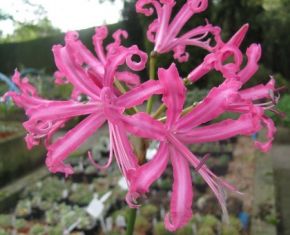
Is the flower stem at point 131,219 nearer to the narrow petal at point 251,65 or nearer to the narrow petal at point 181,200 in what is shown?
the narrow petal at point 181,200

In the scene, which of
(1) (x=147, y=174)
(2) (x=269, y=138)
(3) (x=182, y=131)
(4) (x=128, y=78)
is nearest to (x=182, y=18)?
(4) (x=128, y=78)

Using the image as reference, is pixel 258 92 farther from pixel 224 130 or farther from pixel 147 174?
pixel 147 174

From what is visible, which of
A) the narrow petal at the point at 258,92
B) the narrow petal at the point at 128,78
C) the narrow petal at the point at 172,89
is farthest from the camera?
the narrow petal at the point at 128,78

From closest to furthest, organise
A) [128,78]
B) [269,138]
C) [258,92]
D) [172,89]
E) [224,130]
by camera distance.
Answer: [172,89], [224,130], [258,92], [269,138], [128,78]

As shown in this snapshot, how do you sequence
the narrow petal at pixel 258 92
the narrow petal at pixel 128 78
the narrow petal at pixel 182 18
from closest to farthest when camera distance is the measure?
the narrow petal at pixel 258 92 < the narrow petal at pixel 182 18 < the narrow petal at pixel 128 78

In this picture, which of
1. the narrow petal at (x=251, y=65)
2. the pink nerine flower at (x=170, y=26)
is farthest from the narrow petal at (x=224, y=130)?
the pink nerine flower at (x=170, y=26)

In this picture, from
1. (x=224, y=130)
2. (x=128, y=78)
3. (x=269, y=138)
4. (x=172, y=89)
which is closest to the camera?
(x=172, y=89)

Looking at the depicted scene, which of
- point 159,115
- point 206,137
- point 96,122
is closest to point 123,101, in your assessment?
point 96,122
